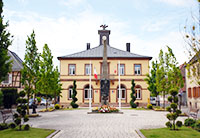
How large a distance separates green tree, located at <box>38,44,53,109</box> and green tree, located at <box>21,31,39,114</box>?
4.01m

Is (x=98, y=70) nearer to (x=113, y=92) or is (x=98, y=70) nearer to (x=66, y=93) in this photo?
(x=113, y=92)

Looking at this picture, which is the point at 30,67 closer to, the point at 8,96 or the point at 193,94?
the point at 8,96

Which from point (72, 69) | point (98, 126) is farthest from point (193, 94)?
point (98, 126)

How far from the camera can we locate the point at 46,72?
24.5 meters

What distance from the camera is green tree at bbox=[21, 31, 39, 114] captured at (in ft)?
60.9

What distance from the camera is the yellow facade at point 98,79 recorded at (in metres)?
35.4

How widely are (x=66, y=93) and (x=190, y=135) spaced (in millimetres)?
28251

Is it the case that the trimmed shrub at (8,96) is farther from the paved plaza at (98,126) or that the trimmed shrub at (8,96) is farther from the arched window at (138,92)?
the arched window at (138,92)

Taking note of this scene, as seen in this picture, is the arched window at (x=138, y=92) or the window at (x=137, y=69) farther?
the window at (x=137, y=69)

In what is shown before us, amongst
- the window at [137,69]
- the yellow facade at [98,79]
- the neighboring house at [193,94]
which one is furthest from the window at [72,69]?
the neighboring house at [193,94]

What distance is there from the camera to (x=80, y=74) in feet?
118

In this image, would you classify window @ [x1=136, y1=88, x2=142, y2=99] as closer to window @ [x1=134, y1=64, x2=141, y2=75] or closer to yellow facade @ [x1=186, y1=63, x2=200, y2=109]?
window @ [x1=134, y1=64, x2=141, y2=75]

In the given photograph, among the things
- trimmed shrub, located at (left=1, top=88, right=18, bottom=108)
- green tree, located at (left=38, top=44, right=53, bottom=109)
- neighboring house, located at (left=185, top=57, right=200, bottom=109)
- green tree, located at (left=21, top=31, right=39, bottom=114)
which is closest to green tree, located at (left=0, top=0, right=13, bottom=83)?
green tree, located at (left=21, top=31, right=39, bottom=114)

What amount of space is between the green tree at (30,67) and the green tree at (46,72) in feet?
13.2
